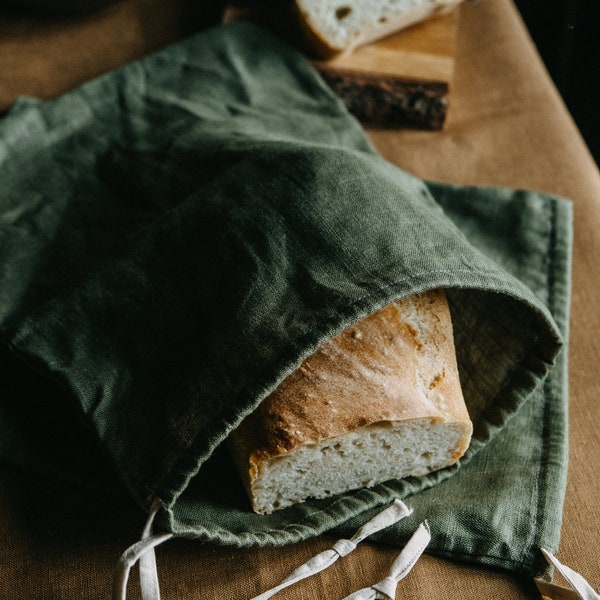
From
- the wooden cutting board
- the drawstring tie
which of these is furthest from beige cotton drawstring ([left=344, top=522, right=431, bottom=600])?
the wooden cutting board

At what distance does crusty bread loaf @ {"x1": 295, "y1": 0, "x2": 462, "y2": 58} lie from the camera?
1.23 m

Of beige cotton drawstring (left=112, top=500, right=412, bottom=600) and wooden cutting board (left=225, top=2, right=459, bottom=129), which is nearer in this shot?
beige cotton drawstring (left=112, top=500, right=412, bottom=600)

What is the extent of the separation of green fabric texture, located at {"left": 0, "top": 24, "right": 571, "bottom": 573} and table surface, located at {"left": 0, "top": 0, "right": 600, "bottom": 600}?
3 cm

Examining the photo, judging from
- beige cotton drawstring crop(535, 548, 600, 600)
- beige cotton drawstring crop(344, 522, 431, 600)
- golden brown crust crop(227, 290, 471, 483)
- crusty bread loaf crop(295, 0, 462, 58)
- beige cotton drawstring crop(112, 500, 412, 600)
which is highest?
crusty bread loaf crop(295, 0, 462, 58)

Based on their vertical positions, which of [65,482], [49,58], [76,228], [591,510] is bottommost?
[591,510]

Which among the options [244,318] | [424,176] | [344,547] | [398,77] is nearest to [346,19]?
[398,77]

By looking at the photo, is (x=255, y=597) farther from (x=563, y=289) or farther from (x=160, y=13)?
(x=160, y=13)

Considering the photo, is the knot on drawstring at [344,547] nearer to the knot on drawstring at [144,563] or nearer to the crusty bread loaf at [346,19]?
the knot on drawstring at [144,563]

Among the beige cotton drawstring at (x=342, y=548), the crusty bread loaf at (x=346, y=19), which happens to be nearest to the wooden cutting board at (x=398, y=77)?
the crusty bread loaf at (x=346, y=19)

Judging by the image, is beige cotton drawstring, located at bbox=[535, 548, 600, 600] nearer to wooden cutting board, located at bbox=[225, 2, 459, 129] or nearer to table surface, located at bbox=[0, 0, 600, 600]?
table surface, located at bbox=[0, 0, 600, 600]

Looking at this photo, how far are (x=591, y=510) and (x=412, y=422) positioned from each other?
0.83 ft

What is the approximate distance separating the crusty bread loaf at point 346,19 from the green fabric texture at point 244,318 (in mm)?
304

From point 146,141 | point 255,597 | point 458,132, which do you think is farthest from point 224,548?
point 458,132

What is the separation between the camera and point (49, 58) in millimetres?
1302
